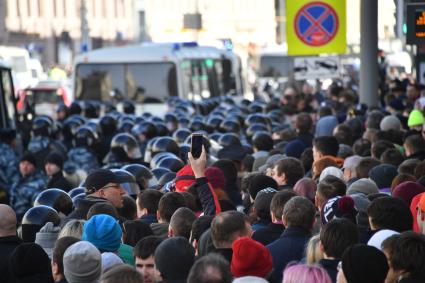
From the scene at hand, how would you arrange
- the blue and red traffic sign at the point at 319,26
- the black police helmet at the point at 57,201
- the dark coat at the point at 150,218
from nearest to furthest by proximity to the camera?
the dark coat at the point at 150,218
the black police helmet at the point at 57,201
the blue and red traffic sign at the point at 319,26

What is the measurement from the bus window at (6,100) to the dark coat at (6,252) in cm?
1533

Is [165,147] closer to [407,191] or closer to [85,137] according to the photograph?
[85,137]

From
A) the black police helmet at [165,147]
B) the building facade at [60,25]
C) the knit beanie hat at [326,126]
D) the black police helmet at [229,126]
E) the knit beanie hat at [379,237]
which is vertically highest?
the knit beanie hat at [379,237]

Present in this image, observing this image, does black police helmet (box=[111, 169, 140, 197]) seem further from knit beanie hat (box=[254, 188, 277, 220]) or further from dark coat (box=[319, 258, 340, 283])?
dark coat (box=[319, 258, 340, 283])

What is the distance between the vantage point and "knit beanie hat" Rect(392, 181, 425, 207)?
1030 cm

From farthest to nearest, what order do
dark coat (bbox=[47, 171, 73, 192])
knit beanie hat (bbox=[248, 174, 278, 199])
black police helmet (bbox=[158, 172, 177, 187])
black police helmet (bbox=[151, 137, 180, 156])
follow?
black police helmet (bbox=[151, 137, 180, 156]), dark coat (bbox=[47, 171, 73, 192]), black police helmet (bbox=[158, 172, 177, 187]), knit beanie hat (bbox=[248, 174, 278, 199])

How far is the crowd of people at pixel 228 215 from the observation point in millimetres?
7660

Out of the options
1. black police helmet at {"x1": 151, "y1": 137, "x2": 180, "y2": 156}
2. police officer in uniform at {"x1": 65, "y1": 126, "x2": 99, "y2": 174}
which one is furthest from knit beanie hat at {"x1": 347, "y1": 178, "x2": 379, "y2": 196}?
police officer in uniform at {"x1": 65, "y1": 126, "x2": 99, "y2": 174}

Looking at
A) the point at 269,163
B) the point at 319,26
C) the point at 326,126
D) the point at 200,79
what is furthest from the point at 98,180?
the point at 200,79

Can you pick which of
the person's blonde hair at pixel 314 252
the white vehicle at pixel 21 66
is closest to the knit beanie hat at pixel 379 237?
the person's blonde hair at pixel 314 252

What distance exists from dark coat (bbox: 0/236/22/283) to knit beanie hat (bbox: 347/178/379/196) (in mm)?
2733

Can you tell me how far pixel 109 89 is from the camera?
33.1m

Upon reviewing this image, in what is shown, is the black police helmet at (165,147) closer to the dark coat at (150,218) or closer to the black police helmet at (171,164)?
the black police helmet at (171,164)

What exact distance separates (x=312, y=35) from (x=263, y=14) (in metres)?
83.0
